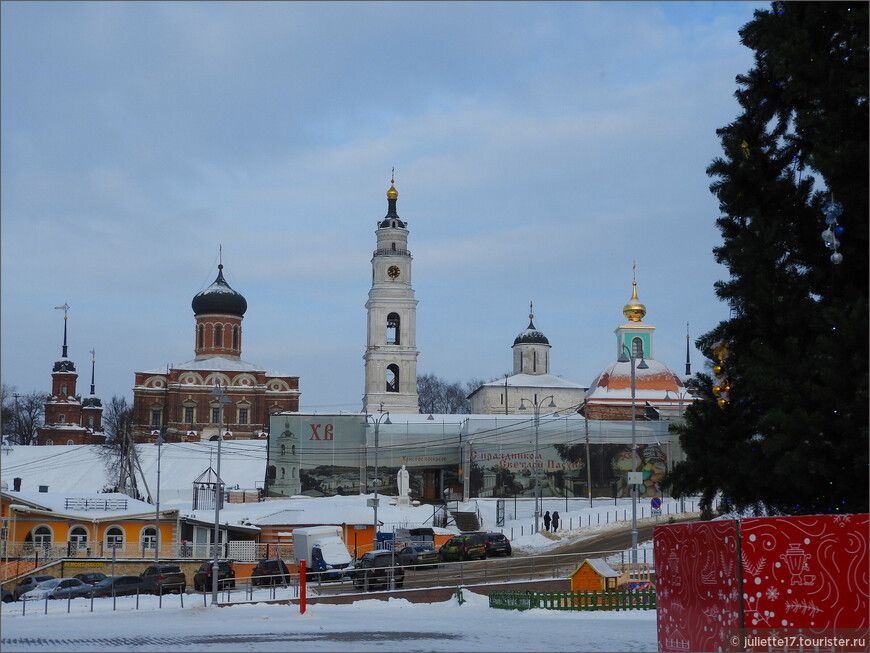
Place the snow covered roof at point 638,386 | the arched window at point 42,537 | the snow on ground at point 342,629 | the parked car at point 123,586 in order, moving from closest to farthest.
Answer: the snow on ground at point 342,629 → the parked car at point 123,586 → the arched window at point 42,537 → the snow covered roof at point 638,386

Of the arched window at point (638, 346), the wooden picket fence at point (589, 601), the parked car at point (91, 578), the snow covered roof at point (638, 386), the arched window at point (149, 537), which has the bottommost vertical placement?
the parked car at point (91, 578)

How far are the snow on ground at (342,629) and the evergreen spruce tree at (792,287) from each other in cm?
309

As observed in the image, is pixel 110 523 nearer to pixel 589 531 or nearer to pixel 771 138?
pixel 589 531

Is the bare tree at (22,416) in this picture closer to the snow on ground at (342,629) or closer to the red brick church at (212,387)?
the red brick church at (212,387)

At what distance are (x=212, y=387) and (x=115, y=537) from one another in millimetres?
54792

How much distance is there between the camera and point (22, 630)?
72.0 ft

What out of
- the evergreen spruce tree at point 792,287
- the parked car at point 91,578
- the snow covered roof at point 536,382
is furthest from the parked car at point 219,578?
the snow covered roof at point 536,382

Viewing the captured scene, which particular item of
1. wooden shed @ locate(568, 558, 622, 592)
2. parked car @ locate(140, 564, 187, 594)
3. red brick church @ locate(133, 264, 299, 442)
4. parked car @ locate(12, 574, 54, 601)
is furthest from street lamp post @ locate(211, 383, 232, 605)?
red brick church @ locate(133, 264, 299, 442)

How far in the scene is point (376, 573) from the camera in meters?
37.4

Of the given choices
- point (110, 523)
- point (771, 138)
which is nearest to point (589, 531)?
point (110, 523)

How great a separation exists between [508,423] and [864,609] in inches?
2717

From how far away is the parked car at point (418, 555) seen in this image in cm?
4175

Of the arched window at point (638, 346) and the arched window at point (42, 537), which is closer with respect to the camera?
the arched window at point (42, 537)

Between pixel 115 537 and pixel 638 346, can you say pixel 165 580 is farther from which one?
pixel 638 346
